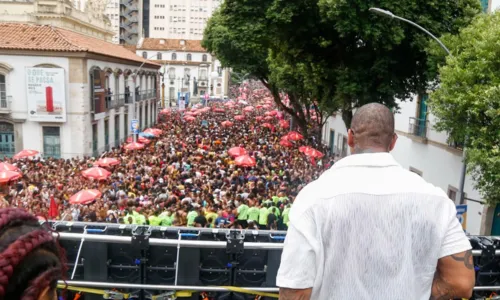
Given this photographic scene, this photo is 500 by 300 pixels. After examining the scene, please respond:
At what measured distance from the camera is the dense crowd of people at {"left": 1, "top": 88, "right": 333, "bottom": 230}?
1126 cm

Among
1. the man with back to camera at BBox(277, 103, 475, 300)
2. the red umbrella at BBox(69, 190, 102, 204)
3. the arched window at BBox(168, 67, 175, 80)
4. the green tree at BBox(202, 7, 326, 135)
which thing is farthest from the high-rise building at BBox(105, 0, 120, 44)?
the man with back to camera at BBox(277, 103, 475, 300)

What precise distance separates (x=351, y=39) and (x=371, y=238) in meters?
15.7

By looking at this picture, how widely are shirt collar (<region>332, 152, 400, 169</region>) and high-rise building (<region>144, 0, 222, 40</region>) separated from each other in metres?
113

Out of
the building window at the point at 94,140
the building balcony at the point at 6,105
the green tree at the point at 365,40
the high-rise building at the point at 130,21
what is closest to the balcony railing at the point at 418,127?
the green tree at the point at 365,40

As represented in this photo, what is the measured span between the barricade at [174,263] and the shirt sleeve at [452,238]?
384 cm

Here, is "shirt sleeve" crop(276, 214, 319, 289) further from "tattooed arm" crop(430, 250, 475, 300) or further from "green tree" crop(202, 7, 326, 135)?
"green tree" crop(202, 7, 326, 135)

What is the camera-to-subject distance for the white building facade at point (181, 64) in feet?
279

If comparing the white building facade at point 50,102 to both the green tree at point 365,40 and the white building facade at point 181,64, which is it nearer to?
the green tree at point 365,40

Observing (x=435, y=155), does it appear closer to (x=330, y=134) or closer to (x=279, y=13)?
(x=279, y=13)

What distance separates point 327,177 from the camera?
2.13 metres

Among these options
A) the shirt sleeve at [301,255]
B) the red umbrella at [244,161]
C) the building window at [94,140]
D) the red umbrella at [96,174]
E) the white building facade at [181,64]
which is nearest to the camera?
the shirt sleeve at [301,255]

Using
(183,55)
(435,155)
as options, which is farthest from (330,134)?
(183,55)

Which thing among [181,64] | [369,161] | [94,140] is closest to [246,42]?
[94,140]

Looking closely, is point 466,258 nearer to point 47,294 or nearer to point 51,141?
point 47,294
